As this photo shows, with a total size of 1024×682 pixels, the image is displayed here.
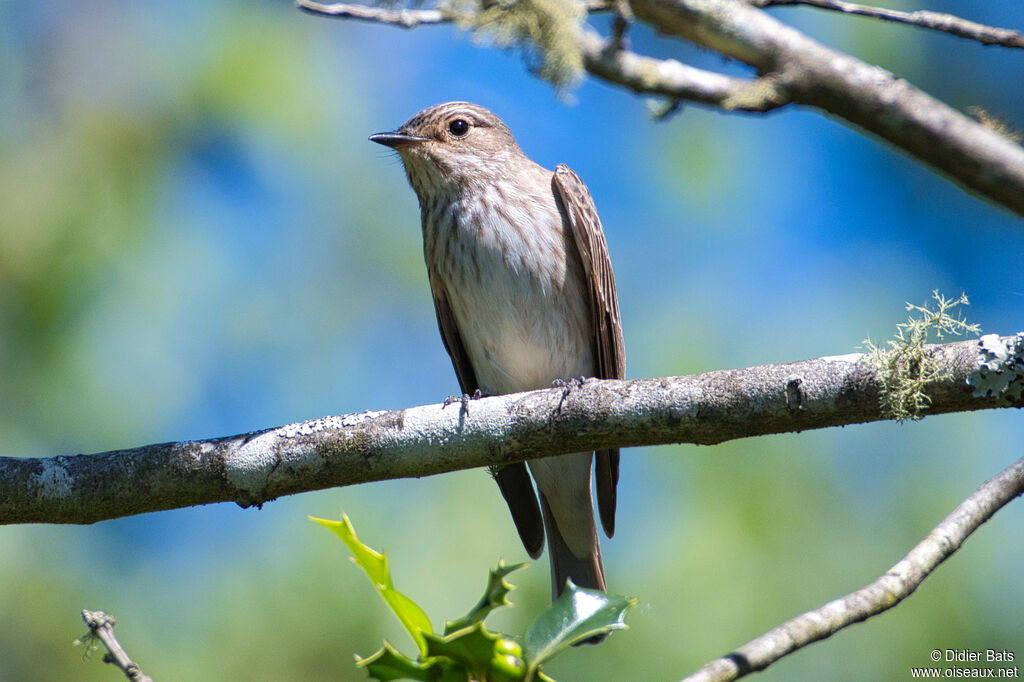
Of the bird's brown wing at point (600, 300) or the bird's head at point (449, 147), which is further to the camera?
the bird's head at point (449, 147)

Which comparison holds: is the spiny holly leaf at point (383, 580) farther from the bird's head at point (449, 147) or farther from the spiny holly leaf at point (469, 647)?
the bird's head at point (449, 147)

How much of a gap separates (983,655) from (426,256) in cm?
384

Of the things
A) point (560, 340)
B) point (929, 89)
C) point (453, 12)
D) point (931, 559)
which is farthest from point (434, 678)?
point (929, 89)

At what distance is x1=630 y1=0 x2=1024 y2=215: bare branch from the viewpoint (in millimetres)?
1850

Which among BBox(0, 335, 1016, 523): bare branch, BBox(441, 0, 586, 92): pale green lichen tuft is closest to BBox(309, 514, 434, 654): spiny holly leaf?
BBox(441, 0, 586, 92): pale green lichen tuft

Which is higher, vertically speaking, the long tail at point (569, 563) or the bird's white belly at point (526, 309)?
the bird's white belly at point (526, 309)

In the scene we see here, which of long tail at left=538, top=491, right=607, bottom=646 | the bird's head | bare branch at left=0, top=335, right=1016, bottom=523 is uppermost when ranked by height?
the bird's head

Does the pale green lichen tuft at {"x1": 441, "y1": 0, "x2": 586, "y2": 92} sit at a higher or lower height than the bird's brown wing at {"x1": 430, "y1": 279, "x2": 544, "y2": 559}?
higher

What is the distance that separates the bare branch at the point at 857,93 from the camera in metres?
1.85

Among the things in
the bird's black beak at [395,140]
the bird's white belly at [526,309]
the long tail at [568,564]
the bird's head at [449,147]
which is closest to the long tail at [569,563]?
the long tail at [568,564]

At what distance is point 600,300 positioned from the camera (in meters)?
5.20

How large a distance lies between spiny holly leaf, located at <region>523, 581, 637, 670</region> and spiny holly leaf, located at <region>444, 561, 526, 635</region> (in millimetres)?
85

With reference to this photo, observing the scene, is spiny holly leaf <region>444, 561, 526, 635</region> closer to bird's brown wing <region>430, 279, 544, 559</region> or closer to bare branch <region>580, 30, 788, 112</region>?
bare branch <region>580, 30, 788, 112</region>

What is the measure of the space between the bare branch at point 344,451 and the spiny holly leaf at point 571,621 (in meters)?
1.33
